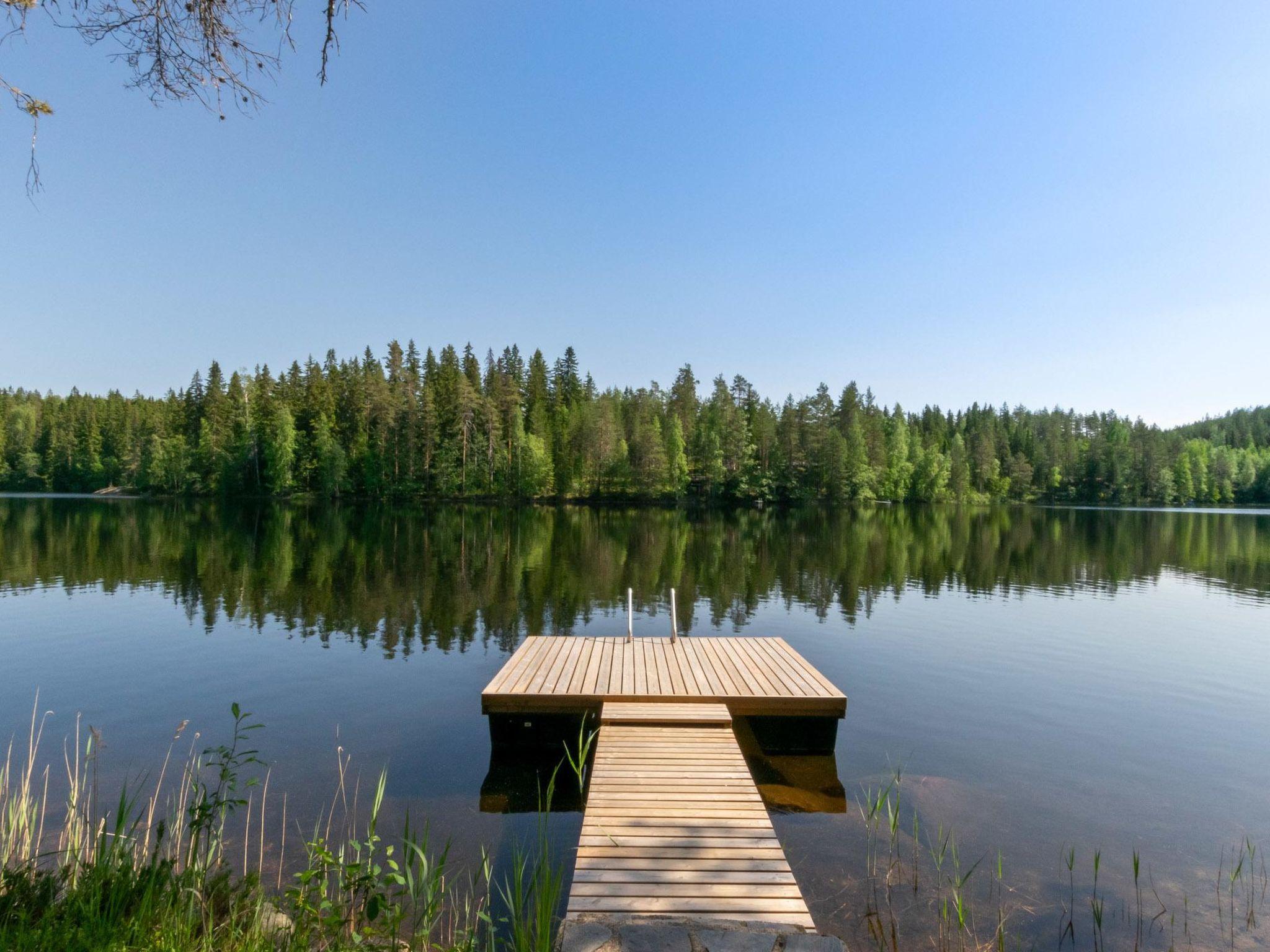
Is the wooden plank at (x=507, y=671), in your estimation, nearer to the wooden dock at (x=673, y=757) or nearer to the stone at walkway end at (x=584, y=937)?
the wooden dock at (x=673, y=757)

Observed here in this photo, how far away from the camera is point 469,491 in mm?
76750

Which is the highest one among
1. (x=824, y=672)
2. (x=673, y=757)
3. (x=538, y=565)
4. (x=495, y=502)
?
(x=495, y=502)

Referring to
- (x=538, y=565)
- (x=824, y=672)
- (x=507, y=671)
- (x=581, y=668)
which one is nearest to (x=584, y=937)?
(x=507, y=671)

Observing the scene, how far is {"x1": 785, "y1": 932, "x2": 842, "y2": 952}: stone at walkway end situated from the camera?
12.6 feet

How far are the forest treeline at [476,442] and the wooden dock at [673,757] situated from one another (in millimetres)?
64667

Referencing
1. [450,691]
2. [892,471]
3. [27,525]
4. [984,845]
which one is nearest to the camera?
[984,845]

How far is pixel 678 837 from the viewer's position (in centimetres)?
546

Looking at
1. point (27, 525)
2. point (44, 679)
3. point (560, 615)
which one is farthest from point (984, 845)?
point (27, 525)

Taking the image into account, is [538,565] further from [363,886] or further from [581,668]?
[363,886]

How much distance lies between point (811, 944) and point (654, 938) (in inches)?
34.6

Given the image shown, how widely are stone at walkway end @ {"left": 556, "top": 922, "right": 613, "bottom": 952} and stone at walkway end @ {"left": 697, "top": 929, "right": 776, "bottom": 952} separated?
0.53m

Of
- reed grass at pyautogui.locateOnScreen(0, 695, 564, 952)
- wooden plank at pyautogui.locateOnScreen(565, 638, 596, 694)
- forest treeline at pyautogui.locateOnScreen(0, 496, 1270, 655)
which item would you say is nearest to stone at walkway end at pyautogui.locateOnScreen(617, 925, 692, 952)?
reed grass at pyautogui.locateOnScreen(0, 695, 564, 952)

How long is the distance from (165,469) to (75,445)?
24.2 meters

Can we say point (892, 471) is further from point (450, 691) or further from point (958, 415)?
point (450, 691)
